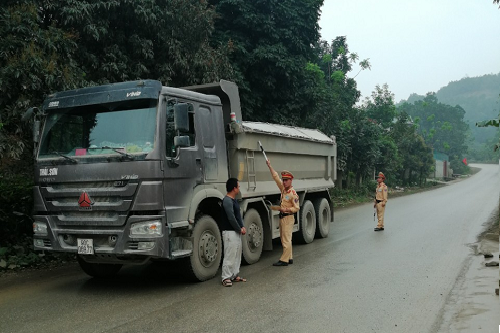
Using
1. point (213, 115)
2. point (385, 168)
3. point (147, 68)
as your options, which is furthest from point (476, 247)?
point (385, 168)

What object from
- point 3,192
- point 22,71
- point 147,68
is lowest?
point 3,192

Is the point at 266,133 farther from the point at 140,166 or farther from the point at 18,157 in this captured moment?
the point at 18,157

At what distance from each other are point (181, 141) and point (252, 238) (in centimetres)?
278

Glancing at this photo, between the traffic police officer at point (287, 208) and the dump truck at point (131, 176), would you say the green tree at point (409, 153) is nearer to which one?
the traffic police officer at point (287, 208)

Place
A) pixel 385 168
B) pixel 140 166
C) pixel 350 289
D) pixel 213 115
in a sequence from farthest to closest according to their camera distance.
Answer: pixel 385 168
pixel 213 115
pixel 350 289
pixel 140 166

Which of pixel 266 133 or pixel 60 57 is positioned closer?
pixel 266 133

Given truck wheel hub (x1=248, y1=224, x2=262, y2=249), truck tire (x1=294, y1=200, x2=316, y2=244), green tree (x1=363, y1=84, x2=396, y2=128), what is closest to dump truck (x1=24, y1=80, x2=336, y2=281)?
truck wheel hub (x1=248, y1=224, x2=262, y2=249)

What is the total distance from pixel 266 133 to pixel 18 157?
4.59 metres

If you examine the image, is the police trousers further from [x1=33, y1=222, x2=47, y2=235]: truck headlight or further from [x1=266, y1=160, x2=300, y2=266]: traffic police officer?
[x1=33, y1=222, x2=47, y2=235]: truck headlight

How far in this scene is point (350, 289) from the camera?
6535mm

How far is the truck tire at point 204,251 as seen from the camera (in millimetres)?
6844

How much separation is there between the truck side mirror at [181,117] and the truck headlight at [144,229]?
1.30 meters

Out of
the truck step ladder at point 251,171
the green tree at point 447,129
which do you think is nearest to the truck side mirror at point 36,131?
the truck step ladder at point 251,171

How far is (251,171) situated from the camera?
27.7 feet
